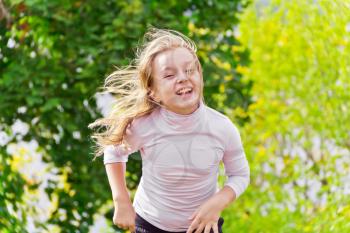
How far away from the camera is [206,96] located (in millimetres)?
4969

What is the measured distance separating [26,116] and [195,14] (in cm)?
128

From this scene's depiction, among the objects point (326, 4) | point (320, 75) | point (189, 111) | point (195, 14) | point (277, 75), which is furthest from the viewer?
point (277, 75)

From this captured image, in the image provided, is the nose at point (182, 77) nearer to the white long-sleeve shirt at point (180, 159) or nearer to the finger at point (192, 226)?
the white long-sleeve shirt at point (180, 159)

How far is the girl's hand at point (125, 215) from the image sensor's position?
115 inches

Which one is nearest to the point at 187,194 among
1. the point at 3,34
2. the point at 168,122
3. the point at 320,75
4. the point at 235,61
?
the point at 168,122

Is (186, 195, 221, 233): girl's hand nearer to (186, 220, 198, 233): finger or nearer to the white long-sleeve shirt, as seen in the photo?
(186, 220, 198, 233): finger

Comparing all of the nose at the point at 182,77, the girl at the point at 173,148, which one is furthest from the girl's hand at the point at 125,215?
the nose at the point at 182,77

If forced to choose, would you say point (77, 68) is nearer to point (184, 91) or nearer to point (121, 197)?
point (121, 197)

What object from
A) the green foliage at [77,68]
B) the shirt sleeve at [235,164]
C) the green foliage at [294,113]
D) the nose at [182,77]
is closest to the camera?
the nose at [182,77]

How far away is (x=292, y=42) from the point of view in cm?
625

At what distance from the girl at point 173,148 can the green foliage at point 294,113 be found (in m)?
2.29

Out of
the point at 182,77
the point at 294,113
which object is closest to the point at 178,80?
the point at 182,77

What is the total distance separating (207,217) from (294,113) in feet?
11.2

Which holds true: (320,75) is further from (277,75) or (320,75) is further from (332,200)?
(332,200)
